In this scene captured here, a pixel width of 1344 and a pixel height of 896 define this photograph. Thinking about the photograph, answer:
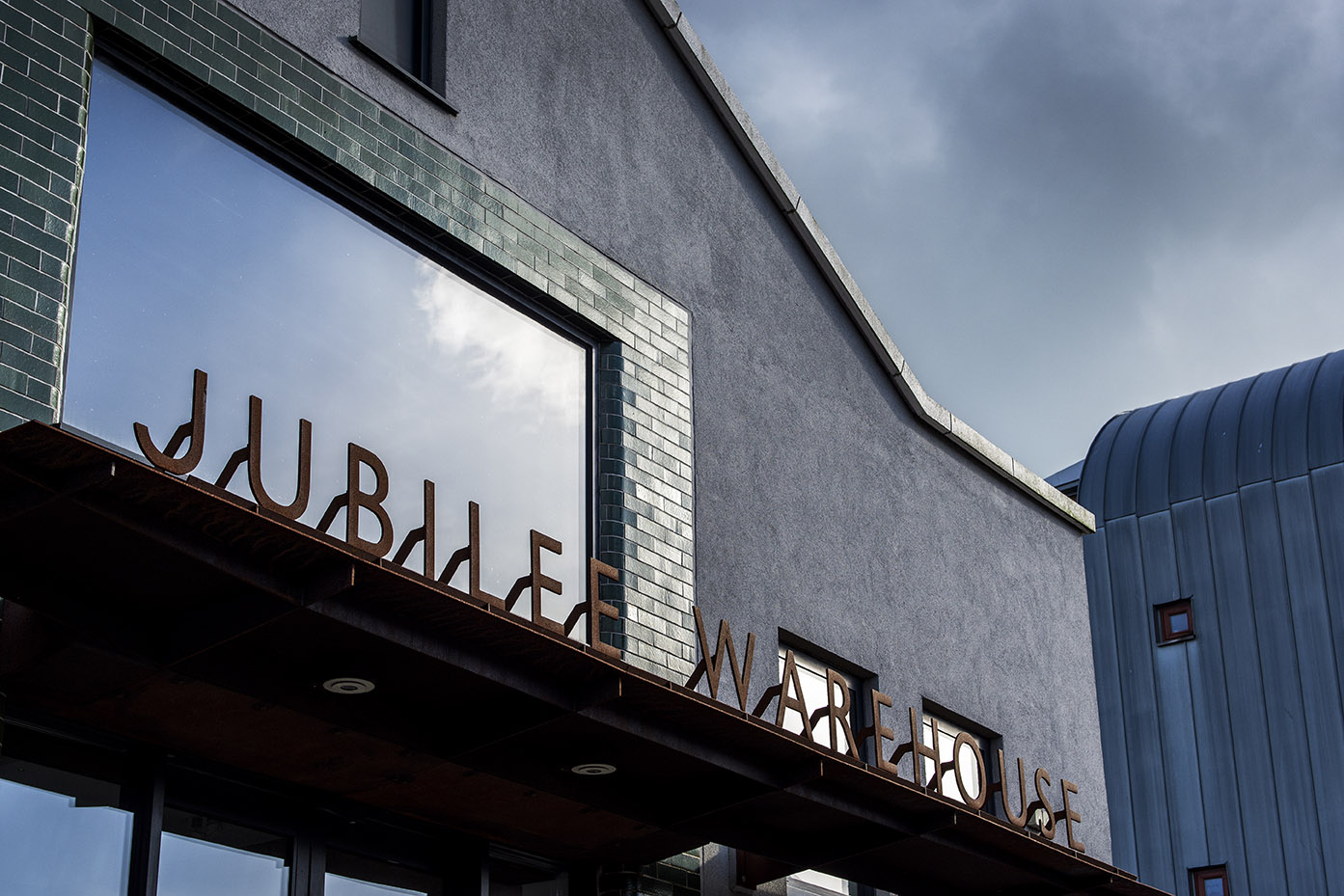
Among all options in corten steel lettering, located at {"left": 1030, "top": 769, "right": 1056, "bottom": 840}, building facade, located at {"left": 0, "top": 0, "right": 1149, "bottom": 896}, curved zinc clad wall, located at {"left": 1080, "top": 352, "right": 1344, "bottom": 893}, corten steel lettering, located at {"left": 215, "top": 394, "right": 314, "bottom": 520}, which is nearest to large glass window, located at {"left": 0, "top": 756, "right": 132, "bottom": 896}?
building facade, located at {"left": 0, "top": 0, "right": 1149, "bottom": 896}

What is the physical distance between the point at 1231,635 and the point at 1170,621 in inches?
55.5

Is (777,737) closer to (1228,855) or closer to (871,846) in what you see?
(871,846)

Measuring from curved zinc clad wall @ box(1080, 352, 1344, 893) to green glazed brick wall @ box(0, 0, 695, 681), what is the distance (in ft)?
60.1

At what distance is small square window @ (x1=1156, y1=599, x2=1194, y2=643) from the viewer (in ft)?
98.4

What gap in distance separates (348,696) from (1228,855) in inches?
922

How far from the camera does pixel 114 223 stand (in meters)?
9.32

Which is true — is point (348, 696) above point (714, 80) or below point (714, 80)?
below

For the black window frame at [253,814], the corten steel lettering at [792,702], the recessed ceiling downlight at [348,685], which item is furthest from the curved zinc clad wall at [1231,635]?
the recessed ceiling downlight at [348,685]

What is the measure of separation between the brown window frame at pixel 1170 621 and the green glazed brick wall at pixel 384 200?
19.2m

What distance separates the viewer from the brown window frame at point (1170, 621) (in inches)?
1180

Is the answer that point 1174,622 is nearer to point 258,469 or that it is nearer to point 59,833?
point 59,833

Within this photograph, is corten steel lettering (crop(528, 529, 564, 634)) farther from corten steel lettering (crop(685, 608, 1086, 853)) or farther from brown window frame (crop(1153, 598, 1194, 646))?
brown window frame (crop(1153, 598, 1194, 646))

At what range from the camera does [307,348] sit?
10.3 m

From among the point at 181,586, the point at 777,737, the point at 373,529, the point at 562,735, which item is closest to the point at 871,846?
the point at 777,737
